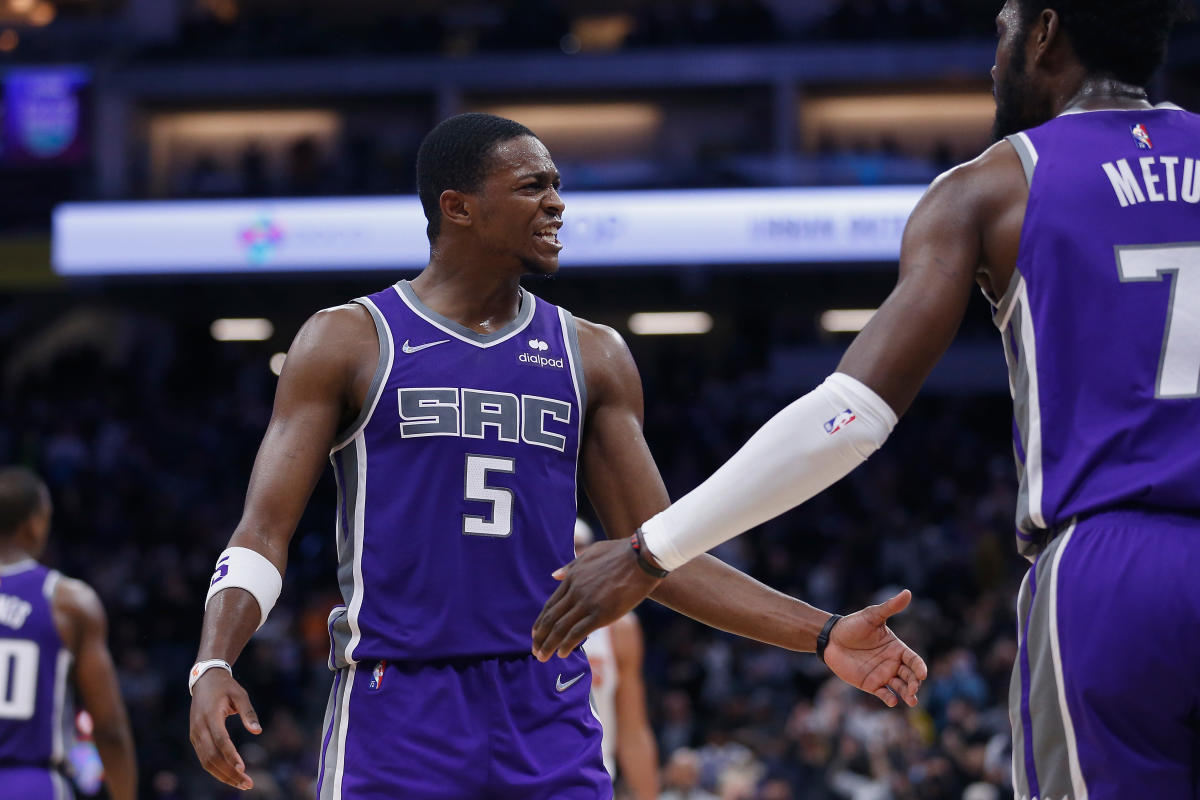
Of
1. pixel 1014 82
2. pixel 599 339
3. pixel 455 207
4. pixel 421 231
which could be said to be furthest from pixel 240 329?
pixel 1014 82

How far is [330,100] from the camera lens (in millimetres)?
25859

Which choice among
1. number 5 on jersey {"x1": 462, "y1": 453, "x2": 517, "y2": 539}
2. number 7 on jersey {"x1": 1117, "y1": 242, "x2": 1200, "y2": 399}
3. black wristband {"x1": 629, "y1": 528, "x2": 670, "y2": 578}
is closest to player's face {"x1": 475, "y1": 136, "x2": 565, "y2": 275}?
number 5 on jersey {"x1": 462, "y1": 453, "x2": 517, "y2": 539}

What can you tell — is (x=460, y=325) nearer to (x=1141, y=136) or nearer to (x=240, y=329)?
(x=1141, y=136)

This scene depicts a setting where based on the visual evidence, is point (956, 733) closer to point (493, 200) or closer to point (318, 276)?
point (493, 200)

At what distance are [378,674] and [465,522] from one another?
0.38 m

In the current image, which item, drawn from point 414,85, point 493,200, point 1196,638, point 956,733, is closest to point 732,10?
point 414,85

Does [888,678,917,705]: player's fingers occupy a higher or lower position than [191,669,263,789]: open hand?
→ higher

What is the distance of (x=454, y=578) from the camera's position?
10.7ft

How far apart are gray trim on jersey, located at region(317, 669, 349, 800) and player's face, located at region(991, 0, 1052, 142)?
71.6 inches

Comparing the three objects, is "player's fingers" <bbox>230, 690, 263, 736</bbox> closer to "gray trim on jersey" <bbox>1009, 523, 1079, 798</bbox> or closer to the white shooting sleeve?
the white shooting sleeve

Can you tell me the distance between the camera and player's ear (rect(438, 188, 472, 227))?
146 inches

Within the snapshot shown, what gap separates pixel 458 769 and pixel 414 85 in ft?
70.8

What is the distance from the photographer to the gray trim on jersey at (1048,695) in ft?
7.57

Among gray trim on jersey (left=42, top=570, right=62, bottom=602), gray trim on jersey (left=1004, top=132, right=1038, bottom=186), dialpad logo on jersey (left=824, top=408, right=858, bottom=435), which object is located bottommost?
gray trim on jersey (left=42, top=570, right=62, bottom=602)
